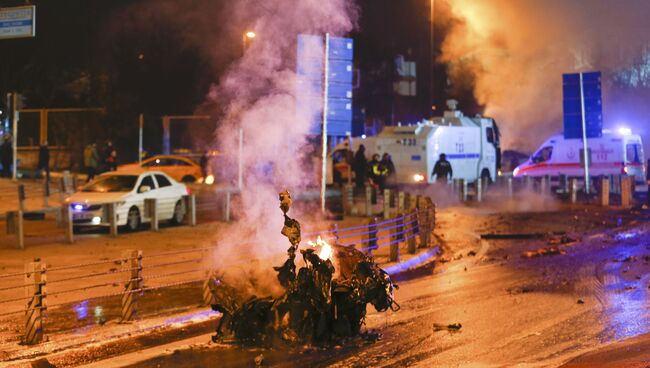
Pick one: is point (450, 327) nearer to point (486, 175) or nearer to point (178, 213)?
point (178, 213)

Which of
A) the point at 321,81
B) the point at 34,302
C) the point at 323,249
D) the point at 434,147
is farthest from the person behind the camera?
the point at 434,147

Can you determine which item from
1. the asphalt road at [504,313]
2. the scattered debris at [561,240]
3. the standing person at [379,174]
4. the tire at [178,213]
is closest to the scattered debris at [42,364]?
the asphalt road at [504,313]

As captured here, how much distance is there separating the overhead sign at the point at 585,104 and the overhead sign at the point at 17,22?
18.7 m

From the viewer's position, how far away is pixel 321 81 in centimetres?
1597

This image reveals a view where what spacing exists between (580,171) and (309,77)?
1991cm

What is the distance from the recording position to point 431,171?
29.8 m

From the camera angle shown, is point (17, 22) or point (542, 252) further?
point (17, 22)

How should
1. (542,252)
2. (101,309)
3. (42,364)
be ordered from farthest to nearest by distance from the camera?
(542,252) < (101,309) < (42,364)

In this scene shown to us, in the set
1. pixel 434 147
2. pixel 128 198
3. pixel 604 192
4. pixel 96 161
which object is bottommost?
pixel 128 198

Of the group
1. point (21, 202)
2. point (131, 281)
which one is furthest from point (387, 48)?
point (131, 281)

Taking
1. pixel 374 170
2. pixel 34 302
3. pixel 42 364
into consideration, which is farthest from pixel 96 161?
pixel 42 364

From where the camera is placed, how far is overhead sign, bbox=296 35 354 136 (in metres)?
15.4

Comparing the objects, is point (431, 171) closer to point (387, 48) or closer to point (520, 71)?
point (520, 71)

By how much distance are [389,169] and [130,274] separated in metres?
18.4
